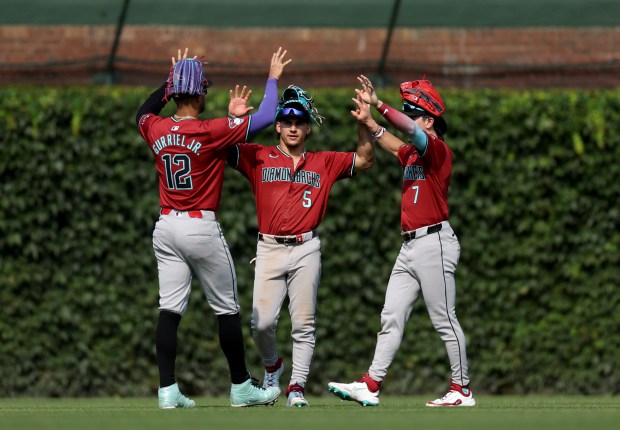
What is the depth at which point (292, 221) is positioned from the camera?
8.73 metres

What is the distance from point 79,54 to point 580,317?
5440 mm

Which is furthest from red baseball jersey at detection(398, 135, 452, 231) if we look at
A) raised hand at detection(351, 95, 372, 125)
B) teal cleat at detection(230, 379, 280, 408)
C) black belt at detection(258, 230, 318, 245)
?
teal cleat at detection(230, 379, 280, 408)

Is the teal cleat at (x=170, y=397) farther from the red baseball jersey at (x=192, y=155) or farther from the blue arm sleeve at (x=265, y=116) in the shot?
the blue arm sleeve at (x=265, y=116)

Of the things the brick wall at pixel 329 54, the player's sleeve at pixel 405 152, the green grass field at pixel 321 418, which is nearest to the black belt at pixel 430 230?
the player's sleeve at pixel 405 152

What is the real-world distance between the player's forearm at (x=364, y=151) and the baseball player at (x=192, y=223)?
0.75 m

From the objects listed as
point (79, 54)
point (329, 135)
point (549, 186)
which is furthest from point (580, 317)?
point (79, 54)

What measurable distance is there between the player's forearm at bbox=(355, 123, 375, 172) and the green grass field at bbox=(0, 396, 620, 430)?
1645 mm

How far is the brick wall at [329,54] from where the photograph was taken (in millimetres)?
12891

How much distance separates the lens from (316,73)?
13117 mm

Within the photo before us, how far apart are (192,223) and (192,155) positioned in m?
0.44

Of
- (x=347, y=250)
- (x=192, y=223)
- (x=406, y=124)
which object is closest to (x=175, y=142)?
(x=192, y=223)

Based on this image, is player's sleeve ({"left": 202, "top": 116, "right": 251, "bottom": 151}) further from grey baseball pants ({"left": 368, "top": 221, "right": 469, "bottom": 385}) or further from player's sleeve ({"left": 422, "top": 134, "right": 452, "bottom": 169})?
grey baseball pants ({"left": 368, "top": 221, "right": 469, "bottom": 385})

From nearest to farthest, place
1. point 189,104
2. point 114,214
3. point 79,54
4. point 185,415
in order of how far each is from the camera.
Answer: point 185,415 < point 189,104 < point 114,214 < point 79,54

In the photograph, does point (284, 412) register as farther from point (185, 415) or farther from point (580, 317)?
point (580, 317)
